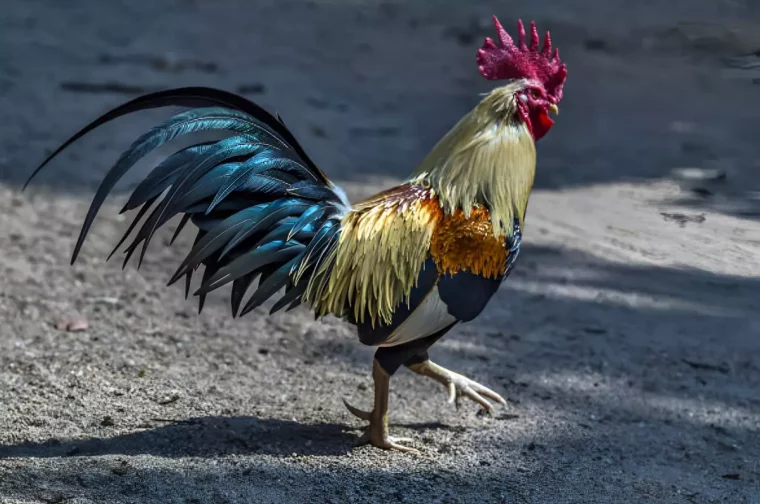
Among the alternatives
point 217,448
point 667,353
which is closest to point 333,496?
point 217,448

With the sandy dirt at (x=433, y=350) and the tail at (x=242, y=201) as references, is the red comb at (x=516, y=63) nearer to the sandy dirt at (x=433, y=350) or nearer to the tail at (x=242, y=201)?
the tail at (x=242, y=201)

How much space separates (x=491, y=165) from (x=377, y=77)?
6513 mm

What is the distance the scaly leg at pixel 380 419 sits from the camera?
4059 millimetres

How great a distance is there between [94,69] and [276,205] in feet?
21.2

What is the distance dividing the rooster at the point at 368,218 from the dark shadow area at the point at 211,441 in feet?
0.96

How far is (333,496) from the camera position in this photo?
144 inches

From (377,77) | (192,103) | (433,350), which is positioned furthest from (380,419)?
(377,77)

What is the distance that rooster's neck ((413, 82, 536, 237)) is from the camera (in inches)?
154

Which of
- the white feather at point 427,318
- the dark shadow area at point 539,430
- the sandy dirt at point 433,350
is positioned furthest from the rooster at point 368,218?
the sandy dirt at point 433,350

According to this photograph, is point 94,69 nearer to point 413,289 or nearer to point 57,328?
Answer: point 57,328

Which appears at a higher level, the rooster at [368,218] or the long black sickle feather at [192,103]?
the long black sickle feather at [192,103]

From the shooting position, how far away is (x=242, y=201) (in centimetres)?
384

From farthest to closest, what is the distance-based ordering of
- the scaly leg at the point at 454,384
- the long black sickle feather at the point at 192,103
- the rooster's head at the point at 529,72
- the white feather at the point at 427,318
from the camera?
the scaly leg at the point at 454,384, the rooster's head at the point at 529,72, the white feather at the point at 427,318, the long black sickle feather at the point at 192,103

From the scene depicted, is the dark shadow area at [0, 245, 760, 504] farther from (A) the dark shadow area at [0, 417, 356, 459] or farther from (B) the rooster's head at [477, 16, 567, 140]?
(B) the rooster's head at [477, 16, 567, 140]
